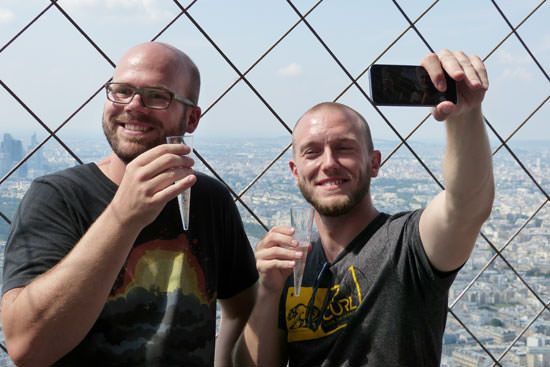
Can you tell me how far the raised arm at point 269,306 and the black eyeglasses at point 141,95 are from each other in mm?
389

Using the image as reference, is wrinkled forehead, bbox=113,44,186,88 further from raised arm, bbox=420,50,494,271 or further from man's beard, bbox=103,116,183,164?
raised arm, bbox=420,50,494,271

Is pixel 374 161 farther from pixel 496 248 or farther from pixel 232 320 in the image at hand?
pixel 496 248

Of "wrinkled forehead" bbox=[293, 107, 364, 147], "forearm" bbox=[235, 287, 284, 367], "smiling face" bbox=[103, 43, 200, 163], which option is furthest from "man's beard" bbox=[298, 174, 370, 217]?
"smiling face" bbox=[103, 43, 200, 163]

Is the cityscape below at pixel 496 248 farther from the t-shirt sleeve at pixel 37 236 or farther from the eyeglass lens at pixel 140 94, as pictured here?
the t-shirt sleeve at pixel 37 236

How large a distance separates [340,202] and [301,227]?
0.56ft

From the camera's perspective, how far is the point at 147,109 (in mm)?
1581

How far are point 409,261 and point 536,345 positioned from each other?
82.8 inches

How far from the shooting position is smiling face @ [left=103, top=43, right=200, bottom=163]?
1.57 metres

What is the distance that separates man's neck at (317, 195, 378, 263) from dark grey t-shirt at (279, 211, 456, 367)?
4 centimetres

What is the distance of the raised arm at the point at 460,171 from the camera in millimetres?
1310

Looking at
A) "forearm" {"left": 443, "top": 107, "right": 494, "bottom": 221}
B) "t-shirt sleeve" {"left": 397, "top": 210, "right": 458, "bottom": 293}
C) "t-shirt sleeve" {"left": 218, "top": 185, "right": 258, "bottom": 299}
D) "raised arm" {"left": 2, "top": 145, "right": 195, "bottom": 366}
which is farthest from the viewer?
"t-shirt sleeve" {"left": 218, "top": 185, "right": 258, "bottom": 299}

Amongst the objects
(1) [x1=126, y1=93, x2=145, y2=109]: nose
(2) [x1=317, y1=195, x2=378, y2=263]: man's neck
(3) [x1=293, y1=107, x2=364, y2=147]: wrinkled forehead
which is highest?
(1) [x1=126, y1=93, x2=145, y2=109]: nose

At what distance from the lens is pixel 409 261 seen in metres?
1.60

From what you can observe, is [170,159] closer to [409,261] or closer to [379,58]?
[409,261]
